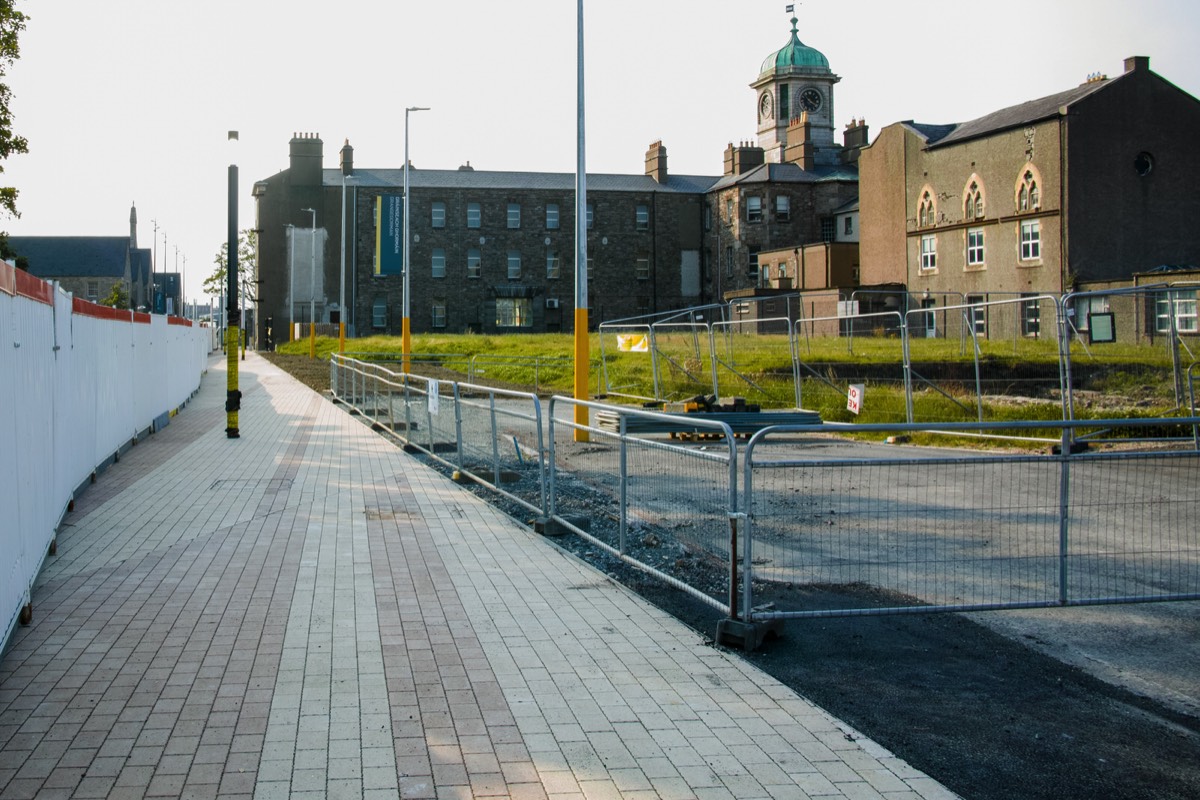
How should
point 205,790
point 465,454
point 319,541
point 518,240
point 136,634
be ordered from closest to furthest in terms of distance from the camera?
1. point 205,790
2. point 136,634
3. point 319,541
4. point 465,454
5. point 518,240

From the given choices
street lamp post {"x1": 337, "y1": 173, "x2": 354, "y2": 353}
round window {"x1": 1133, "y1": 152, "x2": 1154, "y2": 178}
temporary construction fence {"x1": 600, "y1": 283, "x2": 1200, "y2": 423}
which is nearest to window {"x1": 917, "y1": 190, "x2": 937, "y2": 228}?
round window {"x1": 1133, "y1": 152, "x2": 1154, "y2": 178}

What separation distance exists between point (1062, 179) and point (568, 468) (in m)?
38.9

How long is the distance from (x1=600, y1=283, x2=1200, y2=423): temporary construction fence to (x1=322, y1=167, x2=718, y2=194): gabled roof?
158 ft

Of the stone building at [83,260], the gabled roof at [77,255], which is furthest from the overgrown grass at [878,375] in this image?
the gabled roof at [77,255]

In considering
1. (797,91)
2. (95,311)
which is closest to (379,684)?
(95,311)

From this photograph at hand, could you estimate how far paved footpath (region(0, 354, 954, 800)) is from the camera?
4621mm

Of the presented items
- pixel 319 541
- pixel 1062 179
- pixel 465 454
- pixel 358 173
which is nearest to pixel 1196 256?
pixel 1062 179

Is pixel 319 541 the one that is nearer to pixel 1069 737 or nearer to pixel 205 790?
pixel 205 790

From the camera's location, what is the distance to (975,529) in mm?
6852

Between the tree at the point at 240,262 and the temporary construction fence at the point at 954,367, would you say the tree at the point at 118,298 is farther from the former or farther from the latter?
the temporary construction fence at the point at 954,367

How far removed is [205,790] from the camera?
14.6 feet

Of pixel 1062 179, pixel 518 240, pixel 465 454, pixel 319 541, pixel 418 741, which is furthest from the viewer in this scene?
pixel 518 240

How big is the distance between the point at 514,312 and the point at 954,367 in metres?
56.8

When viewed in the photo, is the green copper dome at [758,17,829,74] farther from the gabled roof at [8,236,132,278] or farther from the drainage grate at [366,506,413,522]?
the drainage grate at [366,506,413,522]
